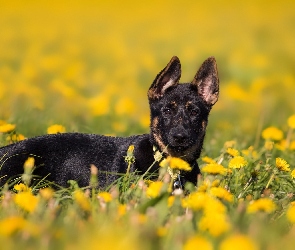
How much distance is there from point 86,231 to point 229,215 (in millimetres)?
1062

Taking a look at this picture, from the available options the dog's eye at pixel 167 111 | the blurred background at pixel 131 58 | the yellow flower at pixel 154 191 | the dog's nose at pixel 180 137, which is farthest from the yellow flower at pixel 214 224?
the blurred background at pixel 131 58

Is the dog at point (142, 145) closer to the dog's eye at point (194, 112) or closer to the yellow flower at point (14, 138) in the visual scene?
the dog's eye at point (194, 112)

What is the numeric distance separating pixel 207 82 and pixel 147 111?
19.7ft

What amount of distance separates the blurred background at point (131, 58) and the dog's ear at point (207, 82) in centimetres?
180

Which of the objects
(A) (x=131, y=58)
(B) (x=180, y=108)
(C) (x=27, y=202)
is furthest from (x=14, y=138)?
(A) (x=131, y=58)

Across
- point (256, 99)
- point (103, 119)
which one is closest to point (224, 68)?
point (256, 99)

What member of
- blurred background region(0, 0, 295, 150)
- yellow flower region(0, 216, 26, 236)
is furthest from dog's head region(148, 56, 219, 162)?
yellow flower region(0, 216, 26, 236)

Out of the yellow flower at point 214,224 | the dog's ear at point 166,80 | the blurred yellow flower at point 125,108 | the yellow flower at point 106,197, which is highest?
the dog's ear at point 166,80

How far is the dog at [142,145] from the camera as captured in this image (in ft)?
21.3

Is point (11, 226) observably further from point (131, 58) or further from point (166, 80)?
point (131, 58)

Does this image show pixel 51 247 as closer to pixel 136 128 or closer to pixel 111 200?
pixel 111 200

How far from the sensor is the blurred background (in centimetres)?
1062

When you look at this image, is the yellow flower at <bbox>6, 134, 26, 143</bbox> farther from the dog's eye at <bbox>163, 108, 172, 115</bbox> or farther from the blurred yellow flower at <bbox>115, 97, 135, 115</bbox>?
the blurred yellow flower at <bbox>115, 97, 135, 115</bbox>

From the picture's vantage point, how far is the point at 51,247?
3758 millimetres
